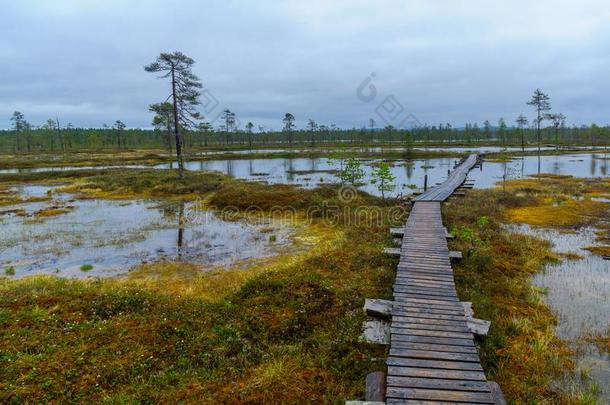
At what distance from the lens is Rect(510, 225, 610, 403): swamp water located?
8.48 metres

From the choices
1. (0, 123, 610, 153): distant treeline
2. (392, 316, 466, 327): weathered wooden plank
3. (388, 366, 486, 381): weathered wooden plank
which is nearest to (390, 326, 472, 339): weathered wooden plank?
(392, 316, 466, 327): weathered wooden plank

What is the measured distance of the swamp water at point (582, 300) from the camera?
8.48 m

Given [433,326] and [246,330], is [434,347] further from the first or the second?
[246,330]

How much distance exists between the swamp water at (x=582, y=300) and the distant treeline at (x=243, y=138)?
3148 inches

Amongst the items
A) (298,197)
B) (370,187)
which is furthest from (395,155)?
(298,197)

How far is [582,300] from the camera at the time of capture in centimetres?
1177

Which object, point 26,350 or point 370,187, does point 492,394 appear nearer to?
point 26,350

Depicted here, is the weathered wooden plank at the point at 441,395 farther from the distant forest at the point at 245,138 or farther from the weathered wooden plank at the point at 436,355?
the distant forest at the point at 245,138

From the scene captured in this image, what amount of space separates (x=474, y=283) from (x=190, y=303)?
9.16 m

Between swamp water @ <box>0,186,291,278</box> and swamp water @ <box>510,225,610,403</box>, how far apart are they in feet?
35.5

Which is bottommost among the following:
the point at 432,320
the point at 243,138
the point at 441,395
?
the point at 441,395

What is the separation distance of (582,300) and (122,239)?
19794 mm

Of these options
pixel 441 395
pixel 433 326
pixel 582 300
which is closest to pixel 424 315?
pixel 433 326

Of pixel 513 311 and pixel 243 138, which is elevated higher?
pixel 243 138
